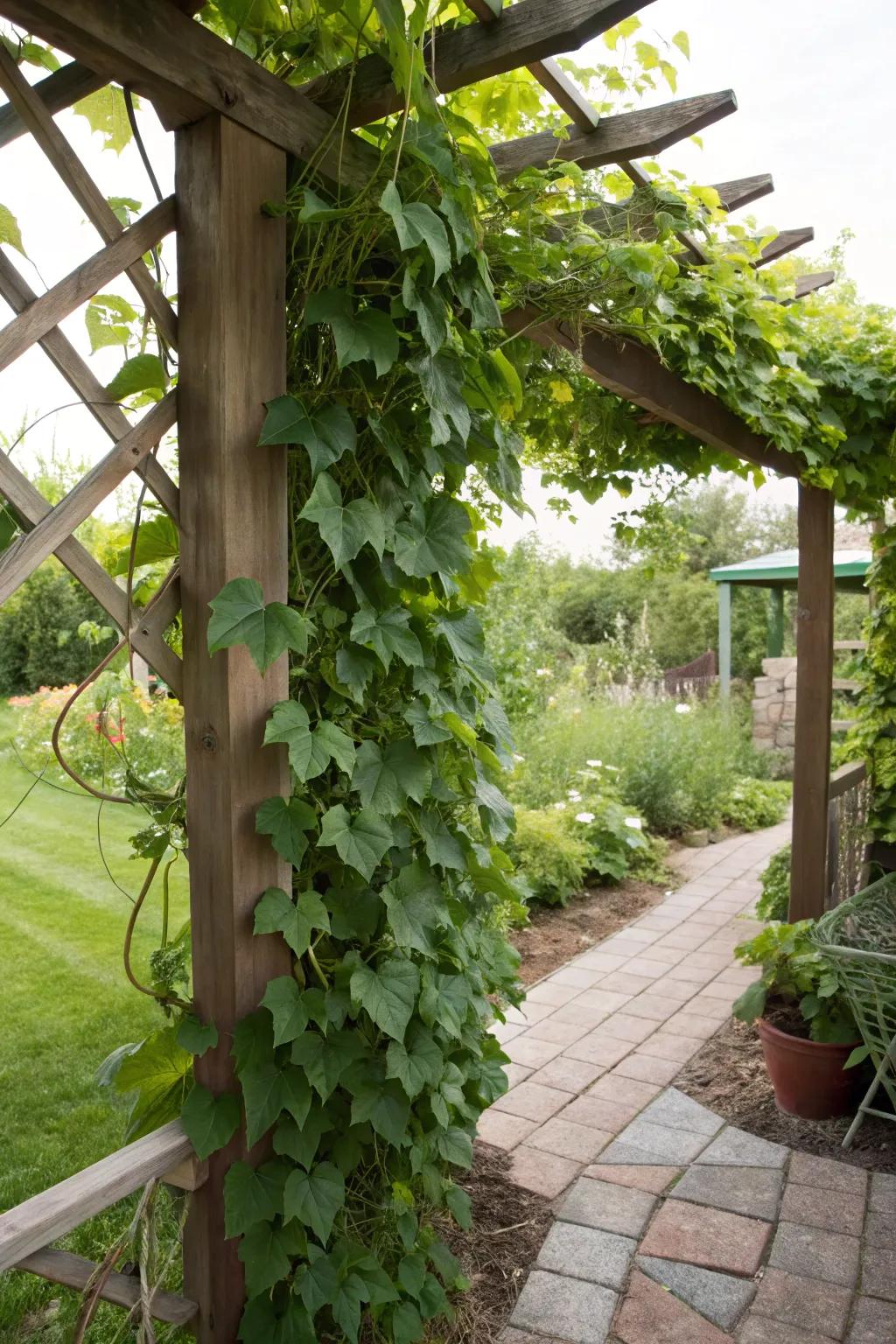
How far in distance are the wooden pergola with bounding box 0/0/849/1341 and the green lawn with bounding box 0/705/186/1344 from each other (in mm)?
735

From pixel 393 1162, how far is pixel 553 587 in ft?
22.7

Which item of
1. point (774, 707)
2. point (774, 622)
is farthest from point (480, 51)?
point (774, 622)

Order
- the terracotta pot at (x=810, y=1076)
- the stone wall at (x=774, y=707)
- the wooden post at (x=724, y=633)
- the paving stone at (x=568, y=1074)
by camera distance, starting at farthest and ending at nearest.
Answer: the wooden post at (x=724, y=633), the stone wall at (x=774, y=707), the paving stone at (x=568, y=1074), the terracotta pot at (x=810, y=1076)

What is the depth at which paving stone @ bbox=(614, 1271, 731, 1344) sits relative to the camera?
2.05 metres

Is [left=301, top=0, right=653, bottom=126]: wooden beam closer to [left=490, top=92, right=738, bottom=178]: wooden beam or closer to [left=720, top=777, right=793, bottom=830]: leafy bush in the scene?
[left=490, top=92, right=738, bottom=178]: wooden beam

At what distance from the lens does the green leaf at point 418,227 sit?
1.36 metres

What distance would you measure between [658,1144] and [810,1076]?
1.76ft

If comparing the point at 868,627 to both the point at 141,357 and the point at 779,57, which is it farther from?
the point at 779,57

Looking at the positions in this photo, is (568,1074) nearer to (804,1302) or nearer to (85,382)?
(804,1302)

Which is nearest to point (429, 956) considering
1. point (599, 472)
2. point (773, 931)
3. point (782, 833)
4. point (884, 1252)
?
point (884, 1252)

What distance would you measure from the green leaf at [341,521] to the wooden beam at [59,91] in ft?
2.22

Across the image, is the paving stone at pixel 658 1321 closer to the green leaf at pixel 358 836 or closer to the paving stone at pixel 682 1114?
the paving stone at pixel 682 1114

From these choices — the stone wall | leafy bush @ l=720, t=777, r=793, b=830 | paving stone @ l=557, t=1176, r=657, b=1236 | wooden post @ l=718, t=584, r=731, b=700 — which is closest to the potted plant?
paving stone @ l=557, t=1176, r=657, b=1236

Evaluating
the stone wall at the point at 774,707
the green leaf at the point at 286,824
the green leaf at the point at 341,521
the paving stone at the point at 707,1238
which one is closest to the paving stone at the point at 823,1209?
the paving stone at the point at 707,1238
